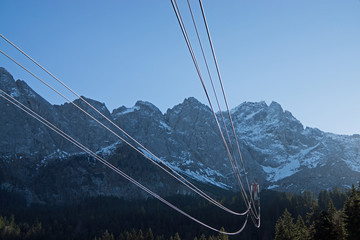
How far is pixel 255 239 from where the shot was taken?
429 ft

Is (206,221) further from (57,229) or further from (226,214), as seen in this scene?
(57,229)

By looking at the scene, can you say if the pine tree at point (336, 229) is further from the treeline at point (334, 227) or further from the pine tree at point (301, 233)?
the pine tree at point (301, 233)

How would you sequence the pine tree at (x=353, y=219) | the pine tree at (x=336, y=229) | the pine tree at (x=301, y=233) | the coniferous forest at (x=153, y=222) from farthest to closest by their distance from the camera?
the coniferous forest at (x=153, y=222)
the pine tree at (x=301, y=233)
the pine tree at (x=336, y=229)
the pine tree at (x=353, y=219)

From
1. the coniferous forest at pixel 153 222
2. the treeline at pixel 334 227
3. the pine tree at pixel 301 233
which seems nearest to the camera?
the treeline at pixel 334 227

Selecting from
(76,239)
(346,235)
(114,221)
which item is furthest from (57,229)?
(346,235)

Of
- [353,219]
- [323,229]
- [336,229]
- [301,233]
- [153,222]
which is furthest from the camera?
[153,222]

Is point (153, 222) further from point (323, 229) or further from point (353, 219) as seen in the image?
point (353, 219)

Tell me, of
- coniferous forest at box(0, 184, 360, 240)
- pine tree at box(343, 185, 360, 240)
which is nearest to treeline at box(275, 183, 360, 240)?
pine tree at box(343, 185, 360, 240)

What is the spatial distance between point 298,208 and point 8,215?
121853 mm

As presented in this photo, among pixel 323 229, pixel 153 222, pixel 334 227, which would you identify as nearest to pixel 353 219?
pixel 334 227

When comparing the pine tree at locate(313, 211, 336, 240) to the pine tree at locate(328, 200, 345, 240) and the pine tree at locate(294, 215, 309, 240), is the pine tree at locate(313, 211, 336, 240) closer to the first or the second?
the pine tree at locate(328, 200, 345, 240)

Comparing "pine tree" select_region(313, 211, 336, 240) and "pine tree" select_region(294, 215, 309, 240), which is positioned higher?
"pine tree" select_region(313, 211, 336, 240)

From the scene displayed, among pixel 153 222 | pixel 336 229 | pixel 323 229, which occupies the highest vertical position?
pixel 336 229

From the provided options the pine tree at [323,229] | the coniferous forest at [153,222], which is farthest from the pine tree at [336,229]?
the coniferous forest at [153,222]
